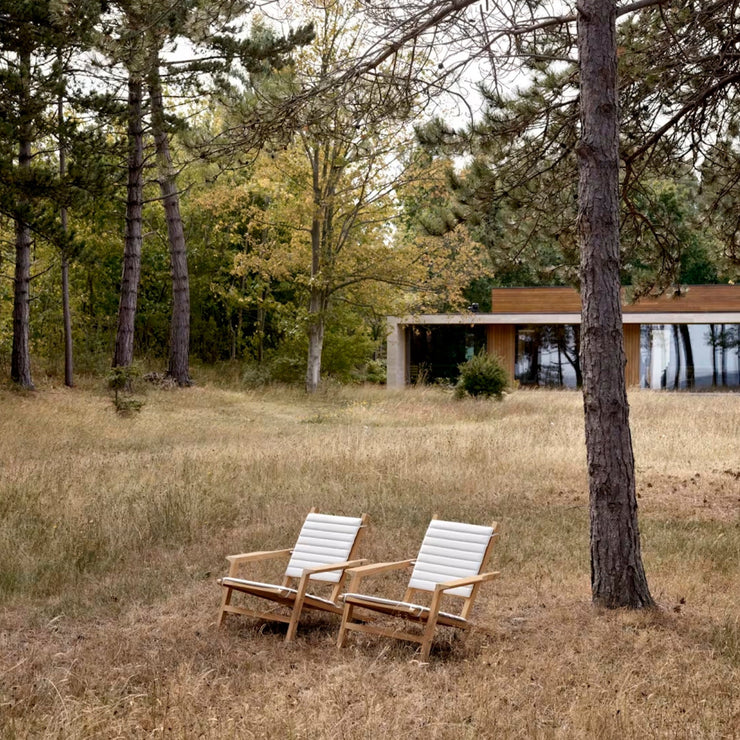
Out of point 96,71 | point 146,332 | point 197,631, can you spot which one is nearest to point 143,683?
point 197,631

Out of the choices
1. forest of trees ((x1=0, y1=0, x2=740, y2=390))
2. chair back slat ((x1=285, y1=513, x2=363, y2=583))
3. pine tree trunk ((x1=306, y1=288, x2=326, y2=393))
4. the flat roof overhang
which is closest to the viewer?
chair back slat ((x1=285, y1=513, x2=363, y2=583))

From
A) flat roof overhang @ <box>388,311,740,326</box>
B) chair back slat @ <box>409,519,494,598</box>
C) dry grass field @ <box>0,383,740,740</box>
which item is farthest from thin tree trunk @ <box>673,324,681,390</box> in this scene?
chair back slat @ <box>409,519,494,598</box>

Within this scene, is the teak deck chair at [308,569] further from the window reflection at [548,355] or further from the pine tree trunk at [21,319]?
the window reflection at [548,355]

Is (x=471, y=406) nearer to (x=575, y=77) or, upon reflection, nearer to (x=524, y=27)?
(x=575, y=77)

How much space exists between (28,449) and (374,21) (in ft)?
28.0

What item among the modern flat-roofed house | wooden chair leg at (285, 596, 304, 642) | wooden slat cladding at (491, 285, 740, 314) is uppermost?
wooden slat cladding at (491, 285, 740, 314)

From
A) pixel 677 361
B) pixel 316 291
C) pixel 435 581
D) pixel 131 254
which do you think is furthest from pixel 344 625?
pixel 677 361

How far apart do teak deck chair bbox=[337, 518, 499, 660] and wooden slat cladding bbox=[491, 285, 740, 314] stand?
2481cm

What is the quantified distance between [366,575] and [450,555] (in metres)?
0.68

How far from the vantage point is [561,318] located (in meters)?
31.9

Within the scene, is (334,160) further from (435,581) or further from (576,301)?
(435,581)

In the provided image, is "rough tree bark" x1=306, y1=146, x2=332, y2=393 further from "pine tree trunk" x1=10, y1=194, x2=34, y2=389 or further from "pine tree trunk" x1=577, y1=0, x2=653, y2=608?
"pine tree trunk" x1=577, y1=0, x2=653, y2=608

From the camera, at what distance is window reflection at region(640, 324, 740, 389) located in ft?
104

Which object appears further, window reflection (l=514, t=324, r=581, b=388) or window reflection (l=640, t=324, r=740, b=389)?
window reflection (l=514, t=324, r=581, b=388)
